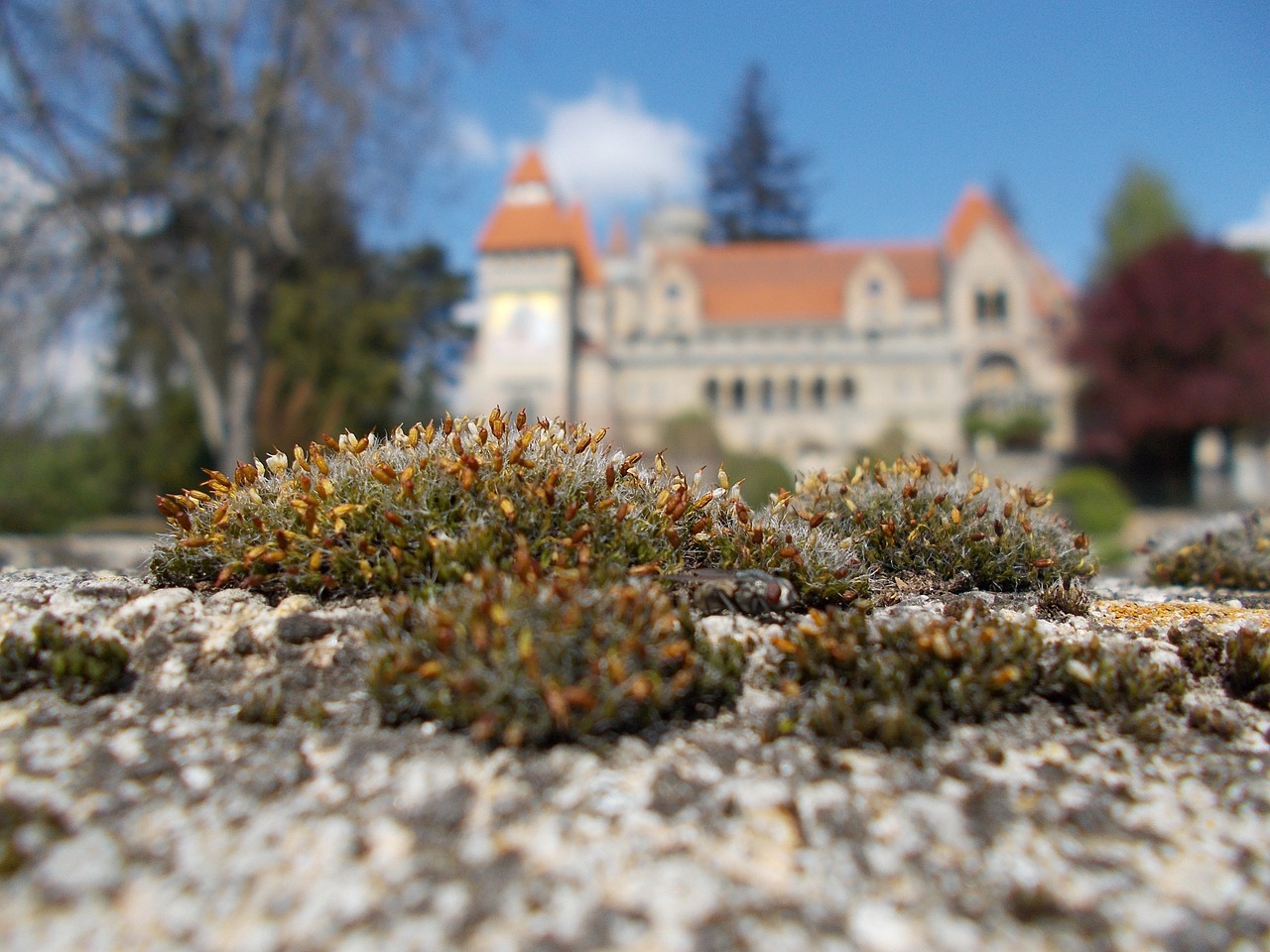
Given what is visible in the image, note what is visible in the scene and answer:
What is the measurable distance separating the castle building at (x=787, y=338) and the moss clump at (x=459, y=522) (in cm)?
3360

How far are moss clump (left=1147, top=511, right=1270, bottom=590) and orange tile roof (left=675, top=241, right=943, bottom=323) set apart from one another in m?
34.6

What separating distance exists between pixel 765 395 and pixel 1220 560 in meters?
34.9

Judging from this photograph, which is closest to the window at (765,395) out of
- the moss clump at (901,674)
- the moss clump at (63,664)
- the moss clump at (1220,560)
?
the moss clump at (1220,560)

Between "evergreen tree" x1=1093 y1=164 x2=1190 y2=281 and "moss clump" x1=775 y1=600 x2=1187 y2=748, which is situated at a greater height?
"evergreen tree" x1=1093 y1=164 x2=1190 y2=281

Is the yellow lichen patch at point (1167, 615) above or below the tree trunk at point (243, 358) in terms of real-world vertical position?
below

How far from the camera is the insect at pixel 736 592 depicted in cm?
365

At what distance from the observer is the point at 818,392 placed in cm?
4050

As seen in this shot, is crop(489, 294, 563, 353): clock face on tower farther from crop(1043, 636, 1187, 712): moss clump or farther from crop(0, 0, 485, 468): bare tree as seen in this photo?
crop(1043, 636, 1187, 712): moss clump

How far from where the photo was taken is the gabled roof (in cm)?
3897

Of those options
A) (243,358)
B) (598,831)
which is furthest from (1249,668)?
(243,358)

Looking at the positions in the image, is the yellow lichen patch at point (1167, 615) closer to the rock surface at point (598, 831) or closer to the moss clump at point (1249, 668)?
the moss clump at point (1249, 668)

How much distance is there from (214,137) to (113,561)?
8.31m

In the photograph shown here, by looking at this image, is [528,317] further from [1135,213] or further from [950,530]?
[950,530]

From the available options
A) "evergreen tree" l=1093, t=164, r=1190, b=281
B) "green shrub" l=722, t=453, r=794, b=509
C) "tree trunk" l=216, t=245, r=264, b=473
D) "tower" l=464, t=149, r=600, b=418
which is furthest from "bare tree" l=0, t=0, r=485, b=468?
"evergreen tree" l=1093, t=164, r=1190, b=281
